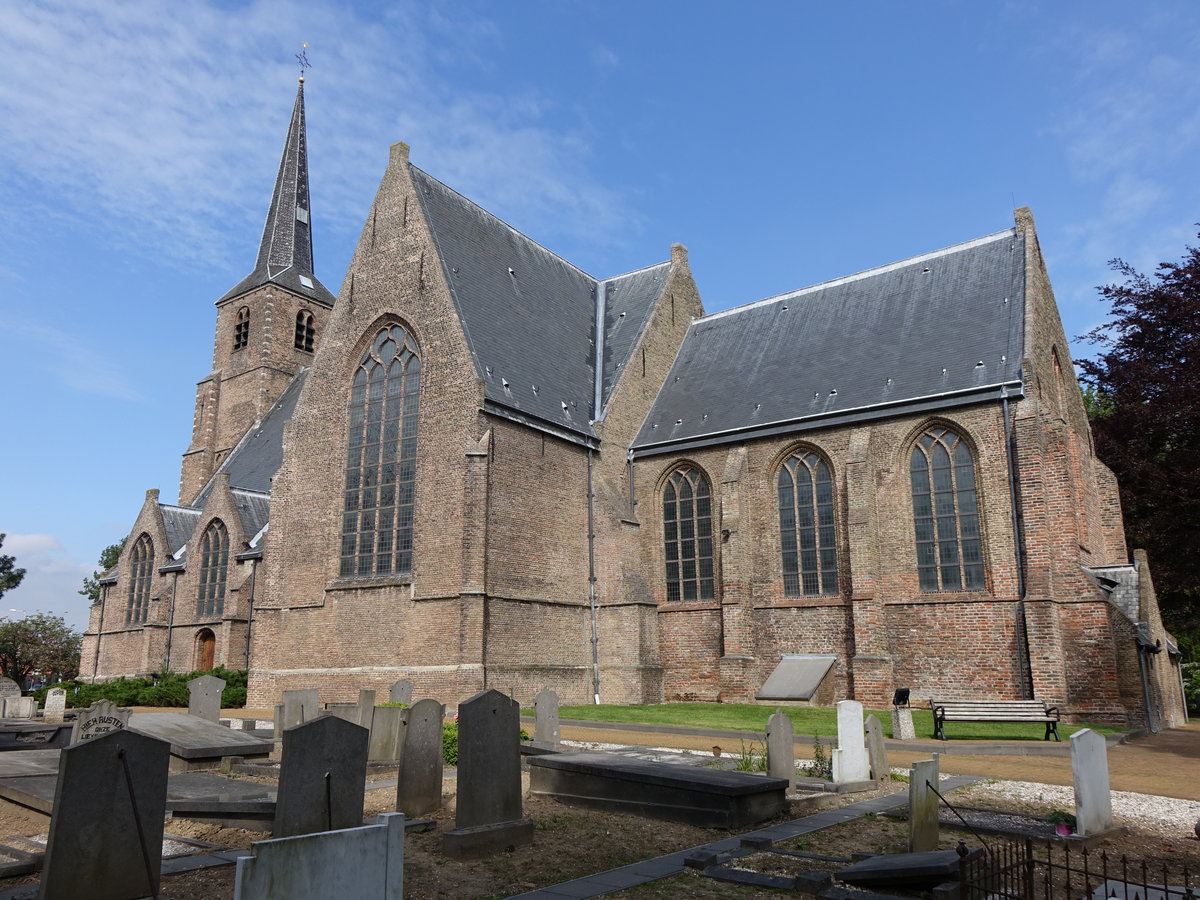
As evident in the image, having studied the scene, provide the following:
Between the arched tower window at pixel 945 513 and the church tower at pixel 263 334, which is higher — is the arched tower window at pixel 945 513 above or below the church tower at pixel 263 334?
below

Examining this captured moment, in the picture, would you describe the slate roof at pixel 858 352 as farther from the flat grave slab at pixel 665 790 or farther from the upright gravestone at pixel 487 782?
the upright gravestone at pixel 487 782

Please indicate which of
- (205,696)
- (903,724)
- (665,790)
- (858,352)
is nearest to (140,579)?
(205,696)

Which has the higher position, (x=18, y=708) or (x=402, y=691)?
(x=402, y=691)

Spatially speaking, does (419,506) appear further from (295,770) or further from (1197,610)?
(1197,610)

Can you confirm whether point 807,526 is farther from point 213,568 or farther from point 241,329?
point 241,329

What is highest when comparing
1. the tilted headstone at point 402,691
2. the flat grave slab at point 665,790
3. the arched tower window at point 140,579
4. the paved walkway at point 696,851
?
the arched tower window at point 140,579

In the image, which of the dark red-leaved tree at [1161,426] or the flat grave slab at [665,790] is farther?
the dark red-leaved tree at [1161,426]

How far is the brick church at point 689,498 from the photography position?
71.3ft

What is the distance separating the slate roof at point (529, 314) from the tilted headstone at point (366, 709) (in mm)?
10506

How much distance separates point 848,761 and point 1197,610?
24.6m

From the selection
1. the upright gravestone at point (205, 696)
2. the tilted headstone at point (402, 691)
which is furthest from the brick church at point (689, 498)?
the upright gravestone at point (205, 696)

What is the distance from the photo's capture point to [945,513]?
23.0 m

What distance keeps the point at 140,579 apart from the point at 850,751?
33.3 metres

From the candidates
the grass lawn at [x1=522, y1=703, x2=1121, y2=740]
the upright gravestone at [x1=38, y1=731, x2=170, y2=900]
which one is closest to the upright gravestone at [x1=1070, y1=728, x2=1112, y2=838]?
the upright gravestone at [x1=38, y1=731, x2=170, y2=900]
